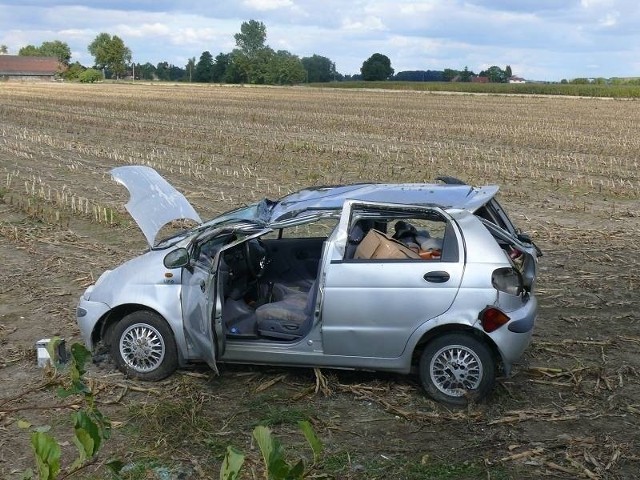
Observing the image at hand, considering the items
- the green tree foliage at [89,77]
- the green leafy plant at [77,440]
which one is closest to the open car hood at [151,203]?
the green leafy plant at [77,440]

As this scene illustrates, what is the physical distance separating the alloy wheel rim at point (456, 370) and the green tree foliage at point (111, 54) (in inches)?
6234

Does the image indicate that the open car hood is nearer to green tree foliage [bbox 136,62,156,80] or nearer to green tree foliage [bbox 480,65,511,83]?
green tree foliage [bbox 480,65,511,83]

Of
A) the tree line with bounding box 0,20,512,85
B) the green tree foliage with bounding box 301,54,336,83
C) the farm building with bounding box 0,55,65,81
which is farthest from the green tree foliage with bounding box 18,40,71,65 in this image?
the green tree foliage with bounding box 301,54,336,83

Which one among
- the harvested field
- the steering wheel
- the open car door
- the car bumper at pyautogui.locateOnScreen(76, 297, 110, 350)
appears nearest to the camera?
the harvested field

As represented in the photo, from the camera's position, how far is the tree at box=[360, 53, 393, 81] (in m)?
133

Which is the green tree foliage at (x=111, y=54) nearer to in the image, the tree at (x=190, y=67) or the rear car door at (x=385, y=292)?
the tree at (x=190, y=67)

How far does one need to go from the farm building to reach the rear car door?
13352 cm

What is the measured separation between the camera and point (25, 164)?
2012 centimetres

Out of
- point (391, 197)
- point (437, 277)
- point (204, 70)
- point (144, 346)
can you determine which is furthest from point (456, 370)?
point (204, 70)

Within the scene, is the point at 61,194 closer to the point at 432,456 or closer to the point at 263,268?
the point at 263,268

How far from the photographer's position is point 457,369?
20.1ft

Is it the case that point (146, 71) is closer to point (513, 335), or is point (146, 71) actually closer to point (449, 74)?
point (449, 74)

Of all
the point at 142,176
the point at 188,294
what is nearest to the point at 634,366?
the point at 188,294

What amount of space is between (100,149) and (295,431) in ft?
60.8
